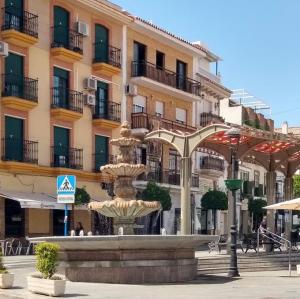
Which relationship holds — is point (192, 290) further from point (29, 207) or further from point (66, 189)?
point (29, 207)

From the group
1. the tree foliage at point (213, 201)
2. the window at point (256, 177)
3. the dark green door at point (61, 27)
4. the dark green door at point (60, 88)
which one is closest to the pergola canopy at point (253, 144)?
the dark green door at point (60, 88)

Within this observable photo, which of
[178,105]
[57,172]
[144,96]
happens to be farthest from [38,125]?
[178,105]

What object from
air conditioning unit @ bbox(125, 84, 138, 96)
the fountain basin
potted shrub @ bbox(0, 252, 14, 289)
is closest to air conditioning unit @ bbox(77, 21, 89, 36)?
air conditioning unit @ bbox(125, 84, 138, 96)

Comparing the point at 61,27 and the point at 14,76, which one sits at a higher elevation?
the point at 61,27

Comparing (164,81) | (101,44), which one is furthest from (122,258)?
(164,81)

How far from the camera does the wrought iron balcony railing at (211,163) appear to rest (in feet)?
156

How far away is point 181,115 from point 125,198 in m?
27.1

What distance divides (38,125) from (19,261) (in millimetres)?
9900

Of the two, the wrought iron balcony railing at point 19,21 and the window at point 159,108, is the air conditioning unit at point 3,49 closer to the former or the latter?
the wrought iron balcony railing at point 19,21

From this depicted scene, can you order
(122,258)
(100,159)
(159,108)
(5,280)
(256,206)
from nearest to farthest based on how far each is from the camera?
(5,280) → (122,258) → (100,159) → (159,108) → (256,206)

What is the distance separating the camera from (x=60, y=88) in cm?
3453

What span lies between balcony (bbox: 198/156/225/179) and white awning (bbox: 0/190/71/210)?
1681cm

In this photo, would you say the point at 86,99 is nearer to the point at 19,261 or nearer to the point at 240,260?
the point at 19,261

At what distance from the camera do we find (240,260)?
21703mm
